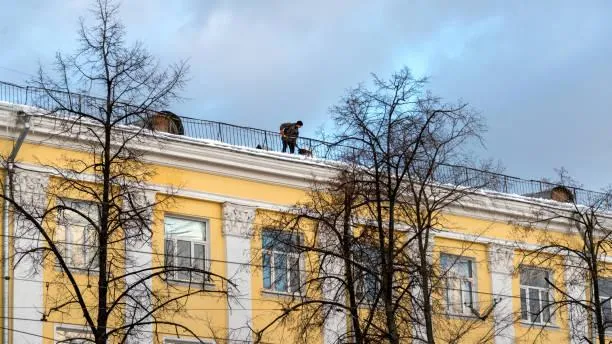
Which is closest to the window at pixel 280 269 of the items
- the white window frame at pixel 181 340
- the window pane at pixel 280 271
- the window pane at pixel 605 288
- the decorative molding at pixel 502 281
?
the window pane at pixel 280 271

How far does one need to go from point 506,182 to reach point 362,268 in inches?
603

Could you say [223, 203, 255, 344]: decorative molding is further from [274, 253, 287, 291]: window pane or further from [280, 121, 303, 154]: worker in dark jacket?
[280, 121, 303, 154]: worker in dark jacket

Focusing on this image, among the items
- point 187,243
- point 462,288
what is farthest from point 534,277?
point 187,243

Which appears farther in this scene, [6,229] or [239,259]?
[239,259]

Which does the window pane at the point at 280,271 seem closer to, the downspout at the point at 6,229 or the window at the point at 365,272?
the window at the point at 365,272

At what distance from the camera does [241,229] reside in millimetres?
34969

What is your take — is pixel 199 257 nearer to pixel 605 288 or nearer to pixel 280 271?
pixel 280 271

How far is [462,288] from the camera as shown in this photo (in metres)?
38.7

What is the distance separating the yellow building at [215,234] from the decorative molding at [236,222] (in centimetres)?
2

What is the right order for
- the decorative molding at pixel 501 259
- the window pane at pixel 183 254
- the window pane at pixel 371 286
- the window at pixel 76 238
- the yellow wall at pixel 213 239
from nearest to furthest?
the window pane at pixel 371 286
the window at pixel 76 238
the yellow wall at pixel 213 239
the window pane at pixel 183 254
the decorative molding at pixel 501 259

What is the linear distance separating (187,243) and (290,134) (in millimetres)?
4451

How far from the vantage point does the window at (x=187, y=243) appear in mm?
33812

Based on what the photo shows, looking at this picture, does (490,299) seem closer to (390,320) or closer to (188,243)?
(188,243)

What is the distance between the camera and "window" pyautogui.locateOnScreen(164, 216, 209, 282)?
1331 inches
